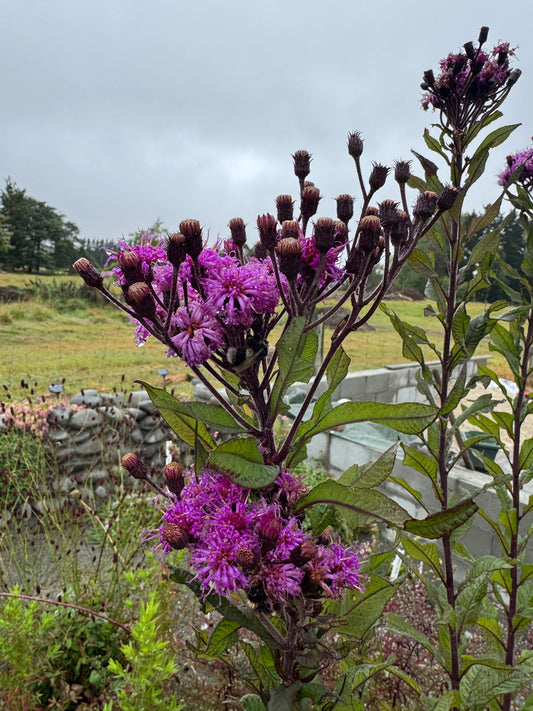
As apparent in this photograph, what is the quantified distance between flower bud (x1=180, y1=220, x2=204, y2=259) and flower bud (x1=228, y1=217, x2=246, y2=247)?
0.17 metres

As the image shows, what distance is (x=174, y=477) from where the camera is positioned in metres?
0.76

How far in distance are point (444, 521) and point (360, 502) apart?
0.11m

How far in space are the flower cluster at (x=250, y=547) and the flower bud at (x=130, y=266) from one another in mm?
312

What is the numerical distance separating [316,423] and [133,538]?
2171 millimetres

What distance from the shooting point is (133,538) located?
2.51m

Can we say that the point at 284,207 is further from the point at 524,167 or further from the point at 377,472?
the point at 524,167

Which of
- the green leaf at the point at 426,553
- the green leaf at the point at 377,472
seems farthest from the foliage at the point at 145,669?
the green leaf at the point at 377,472

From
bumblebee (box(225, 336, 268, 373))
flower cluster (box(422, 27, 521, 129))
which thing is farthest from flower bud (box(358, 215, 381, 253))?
flower cluster (box(422, 27, 521, 129))

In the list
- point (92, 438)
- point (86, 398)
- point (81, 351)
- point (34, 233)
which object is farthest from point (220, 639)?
point (34, 233)

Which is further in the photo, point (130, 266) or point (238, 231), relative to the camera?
point (238, 231)

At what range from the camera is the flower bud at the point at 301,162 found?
2.76ft

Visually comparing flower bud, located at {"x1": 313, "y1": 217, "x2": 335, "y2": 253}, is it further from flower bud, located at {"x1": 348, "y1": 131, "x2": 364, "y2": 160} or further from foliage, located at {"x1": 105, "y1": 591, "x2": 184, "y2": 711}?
foliage, located at {"x1": 105, "y1": 591, "x2": 184, "y2": 711}

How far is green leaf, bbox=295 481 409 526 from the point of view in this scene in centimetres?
62

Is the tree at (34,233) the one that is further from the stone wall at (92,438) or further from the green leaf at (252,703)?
the green leaf at (252,703)
